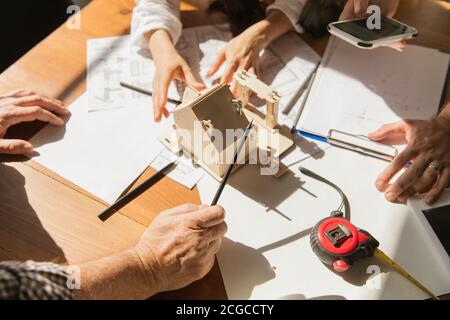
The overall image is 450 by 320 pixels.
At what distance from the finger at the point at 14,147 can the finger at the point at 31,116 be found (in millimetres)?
62

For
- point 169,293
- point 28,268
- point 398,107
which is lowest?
point 169,293

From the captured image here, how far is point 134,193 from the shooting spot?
0.77 metres

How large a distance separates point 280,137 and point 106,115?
1.39 feet

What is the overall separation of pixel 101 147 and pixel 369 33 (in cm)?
66

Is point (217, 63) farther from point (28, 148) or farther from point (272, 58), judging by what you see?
point (28, 148)

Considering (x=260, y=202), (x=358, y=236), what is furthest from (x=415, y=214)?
(x=260, y=202)

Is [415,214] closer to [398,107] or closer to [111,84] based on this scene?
[398,107]

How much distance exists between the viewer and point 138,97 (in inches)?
37.4

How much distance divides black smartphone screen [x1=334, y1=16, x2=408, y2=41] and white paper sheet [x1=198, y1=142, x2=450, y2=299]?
0.26 meters

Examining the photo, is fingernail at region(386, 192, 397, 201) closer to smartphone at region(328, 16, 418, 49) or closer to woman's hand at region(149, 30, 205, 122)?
smartphone at region(328, 16, 418, 49)

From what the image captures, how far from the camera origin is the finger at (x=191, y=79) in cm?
93

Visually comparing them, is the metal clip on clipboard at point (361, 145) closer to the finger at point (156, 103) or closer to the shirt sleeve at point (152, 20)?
the finger at point (156, 103)
